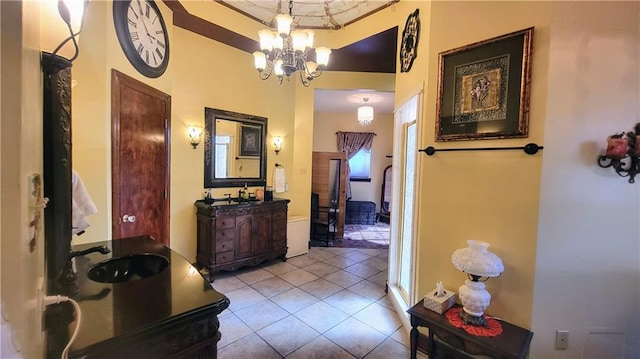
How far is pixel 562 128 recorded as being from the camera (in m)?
1.57

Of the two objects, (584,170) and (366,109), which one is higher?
(366,109)

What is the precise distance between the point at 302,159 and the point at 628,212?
354 centimetres

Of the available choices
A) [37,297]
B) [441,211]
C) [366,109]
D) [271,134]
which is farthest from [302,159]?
[37,297]

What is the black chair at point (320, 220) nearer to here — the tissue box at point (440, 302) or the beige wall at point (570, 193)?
the tissue box at point (440, 302)

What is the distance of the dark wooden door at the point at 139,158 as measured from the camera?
6.86 feet

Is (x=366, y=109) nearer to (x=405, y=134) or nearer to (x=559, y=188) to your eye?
(x=405, y=134)

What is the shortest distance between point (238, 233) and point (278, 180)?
3.34 ft

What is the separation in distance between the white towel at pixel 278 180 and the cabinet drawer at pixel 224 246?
1076 millimetres

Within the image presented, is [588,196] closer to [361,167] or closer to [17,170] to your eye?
[17,170]

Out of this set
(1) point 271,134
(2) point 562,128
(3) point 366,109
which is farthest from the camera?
(3) point 366,109

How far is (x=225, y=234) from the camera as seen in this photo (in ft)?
11.0

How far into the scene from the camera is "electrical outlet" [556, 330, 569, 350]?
166cm

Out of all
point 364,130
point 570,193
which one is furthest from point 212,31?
point 364,130

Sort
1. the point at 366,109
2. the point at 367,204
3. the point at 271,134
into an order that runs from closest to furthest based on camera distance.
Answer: the point at 271,134 < the point at 366,109 < the point at 367,204
